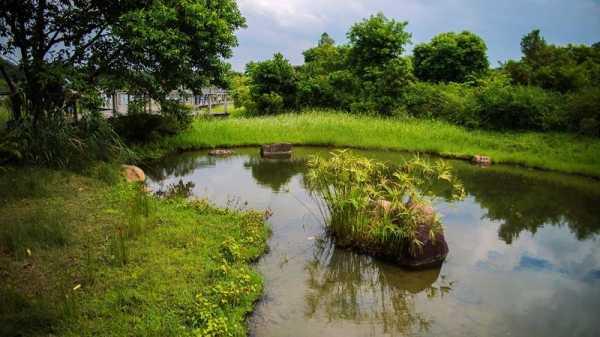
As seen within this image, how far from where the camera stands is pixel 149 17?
1105 centimetres

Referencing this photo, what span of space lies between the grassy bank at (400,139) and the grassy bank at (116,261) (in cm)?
656

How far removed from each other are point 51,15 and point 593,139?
16.9m

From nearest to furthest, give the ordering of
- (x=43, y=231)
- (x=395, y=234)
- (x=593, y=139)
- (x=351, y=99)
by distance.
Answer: (x=43, y=231) < (x=395, y=234) < (x=593, y=139) < (x=351, y=99)

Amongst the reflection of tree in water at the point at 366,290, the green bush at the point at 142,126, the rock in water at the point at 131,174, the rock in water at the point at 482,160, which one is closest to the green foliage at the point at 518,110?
the rock in water at the point at 482,160

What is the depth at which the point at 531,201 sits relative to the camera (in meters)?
9.96

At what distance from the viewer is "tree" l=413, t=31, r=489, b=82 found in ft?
77.0

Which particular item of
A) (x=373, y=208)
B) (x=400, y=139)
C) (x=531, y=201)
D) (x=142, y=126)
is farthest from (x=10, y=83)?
(x=400, y=139)

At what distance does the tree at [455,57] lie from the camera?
23469mm

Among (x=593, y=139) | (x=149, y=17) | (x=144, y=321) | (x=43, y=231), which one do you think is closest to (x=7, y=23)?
(x=149, y=17)

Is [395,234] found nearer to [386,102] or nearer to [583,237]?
[583,237]

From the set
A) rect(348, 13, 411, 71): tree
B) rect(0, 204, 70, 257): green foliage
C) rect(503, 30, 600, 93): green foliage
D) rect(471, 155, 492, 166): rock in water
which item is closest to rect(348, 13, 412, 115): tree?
rect(348, 13, 411, 71): tree

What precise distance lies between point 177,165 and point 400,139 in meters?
8.20

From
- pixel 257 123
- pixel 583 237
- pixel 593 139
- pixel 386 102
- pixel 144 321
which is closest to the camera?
pixel 144 321

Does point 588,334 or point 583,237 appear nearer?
point 588,334
